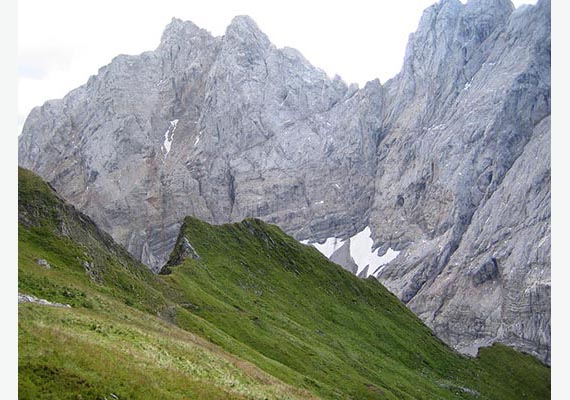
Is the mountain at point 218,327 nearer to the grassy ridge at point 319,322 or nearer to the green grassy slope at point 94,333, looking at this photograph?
the green grassy slope at point 94,333

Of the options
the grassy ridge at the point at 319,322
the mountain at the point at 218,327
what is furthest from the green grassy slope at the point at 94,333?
the grassy ridge at the point at 319,322

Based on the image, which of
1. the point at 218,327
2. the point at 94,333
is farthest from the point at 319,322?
the point at 94,333

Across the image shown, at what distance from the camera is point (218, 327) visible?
67.4 m

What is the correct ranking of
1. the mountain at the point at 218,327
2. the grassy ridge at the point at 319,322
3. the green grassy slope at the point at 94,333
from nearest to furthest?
the green grassy slope at the point at 94,333 → the mountain at the point at 218,327 → the grassy ridge at the point at 319,322

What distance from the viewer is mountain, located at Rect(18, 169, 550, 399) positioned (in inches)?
1082

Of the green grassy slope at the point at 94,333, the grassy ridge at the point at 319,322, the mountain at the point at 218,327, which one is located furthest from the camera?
the grassy ridge at the point at 319,322

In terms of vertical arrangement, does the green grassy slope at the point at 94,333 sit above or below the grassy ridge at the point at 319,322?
below

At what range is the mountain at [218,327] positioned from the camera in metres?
27.5

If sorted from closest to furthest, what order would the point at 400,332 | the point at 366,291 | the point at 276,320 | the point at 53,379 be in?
1. the point at 53,379
2. the point at 276,320
3. the point at 400,332
4. the point at 366,291

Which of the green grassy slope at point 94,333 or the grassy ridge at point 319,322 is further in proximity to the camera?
the grassy ridge at point 319,322

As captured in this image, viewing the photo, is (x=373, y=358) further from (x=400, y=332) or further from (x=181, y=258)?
(x=181, y=258)

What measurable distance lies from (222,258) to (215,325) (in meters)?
31.5
